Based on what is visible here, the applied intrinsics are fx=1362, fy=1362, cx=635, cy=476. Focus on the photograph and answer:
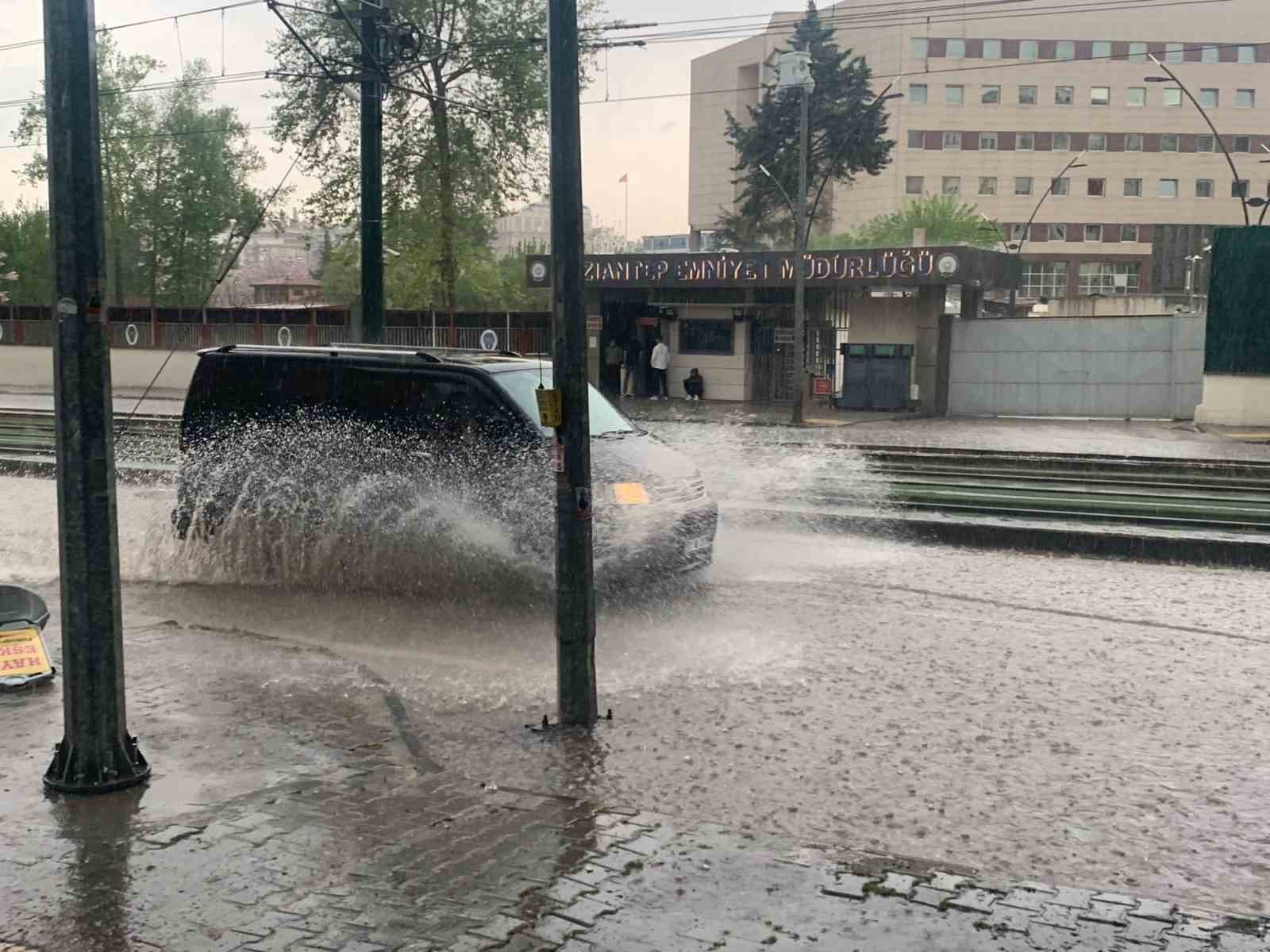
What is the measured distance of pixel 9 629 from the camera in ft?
23.8

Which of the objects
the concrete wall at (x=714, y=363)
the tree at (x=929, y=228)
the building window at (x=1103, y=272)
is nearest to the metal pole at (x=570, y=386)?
the concrete wall at (x=714, y=363)

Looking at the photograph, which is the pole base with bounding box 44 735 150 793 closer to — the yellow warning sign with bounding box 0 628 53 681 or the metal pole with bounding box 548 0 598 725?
the yellow warning sign with bounding box 0 628 53 681

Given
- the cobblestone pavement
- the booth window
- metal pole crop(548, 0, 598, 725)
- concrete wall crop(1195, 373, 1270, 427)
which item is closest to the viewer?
the cobblestone pavement

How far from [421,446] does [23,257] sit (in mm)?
68913

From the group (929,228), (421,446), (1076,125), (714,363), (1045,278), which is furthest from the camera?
(1045,278)

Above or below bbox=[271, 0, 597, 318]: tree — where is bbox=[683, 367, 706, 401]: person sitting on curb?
below

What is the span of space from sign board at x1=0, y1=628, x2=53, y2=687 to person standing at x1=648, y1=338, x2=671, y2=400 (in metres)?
27.9

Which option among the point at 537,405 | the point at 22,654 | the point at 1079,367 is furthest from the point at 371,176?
the point at 1079,367

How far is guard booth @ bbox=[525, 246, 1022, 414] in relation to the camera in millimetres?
31375

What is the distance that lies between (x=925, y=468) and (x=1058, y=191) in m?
84.4

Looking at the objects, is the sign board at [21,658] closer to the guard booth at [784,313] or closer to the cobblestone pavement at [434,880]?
the cobblestone pavement at [434,880]

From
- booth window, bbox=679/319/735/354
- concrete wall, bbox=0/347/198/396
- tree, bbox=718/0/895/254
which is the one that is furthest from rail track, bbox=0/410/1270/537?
tree, bbox=718/0/895/254

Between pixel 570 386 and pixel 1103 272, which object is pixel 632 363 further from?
pixel 1103 272

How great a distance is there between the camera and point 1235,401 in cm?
2745
